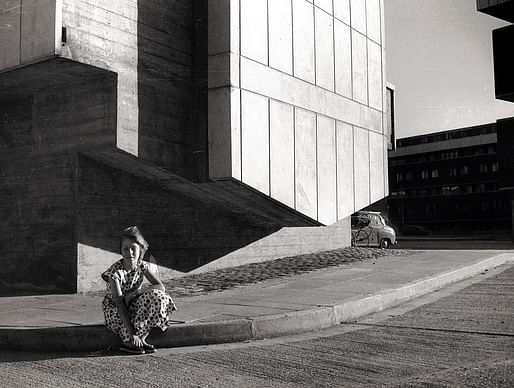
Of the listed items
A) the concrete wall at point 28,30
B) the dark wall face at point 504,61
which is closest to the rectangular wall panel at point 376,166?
the concrete wall at point 28,30

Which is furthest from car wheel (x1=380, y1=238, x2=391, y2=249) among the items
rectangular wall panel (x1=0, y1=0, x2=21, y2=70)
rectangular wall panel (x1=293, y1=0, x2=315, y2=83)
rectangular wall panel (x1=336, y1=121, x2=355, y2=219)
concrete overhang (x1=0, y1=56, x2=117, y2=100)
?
rectangular wall panel (x1=0, y1=0, x2=21, y2=70)

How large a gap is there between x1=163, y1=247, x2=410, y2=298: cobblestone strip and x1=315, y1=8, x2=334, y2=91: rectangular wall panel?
4356 mm

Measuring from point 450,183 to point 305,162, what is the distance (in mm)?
58511

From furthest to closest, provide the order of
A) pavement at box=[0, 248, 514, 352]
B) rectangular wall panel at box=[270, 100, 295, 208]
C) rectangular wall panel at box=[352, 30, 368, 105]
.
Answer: rectangular wall panel at box=[352, 30, 368, 105] → rectangular wall panel at box=[270, 100, 295, 208] → pavement at box=[0, 248, 514, 352]

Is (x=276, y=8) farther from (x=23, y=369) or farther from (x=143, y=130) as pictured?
(x=23, y=369)

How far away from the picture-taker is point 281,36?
12.5 m

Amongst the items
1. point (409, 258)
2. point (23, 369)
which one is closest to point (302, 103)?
point (409, 258)

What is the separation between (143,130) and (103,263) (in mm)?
2574

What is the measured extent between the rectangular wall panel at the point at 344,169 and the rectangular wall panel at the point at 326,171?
0.22 metres

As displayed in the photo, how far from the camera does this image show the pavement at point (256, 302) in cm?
607

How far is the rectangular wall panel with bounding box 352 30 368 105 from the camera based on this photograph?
15.5 metres

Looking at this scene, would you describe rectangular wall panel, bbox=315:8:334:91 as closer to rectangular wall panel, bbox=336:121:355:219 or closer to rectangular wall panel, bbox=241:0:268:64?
rectangular wall panel, bbox=336:121:355:219

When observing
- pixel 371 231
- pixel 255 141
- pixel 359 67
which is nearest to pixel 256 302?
pixel 255 141

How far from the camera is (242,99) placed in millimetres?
11211
